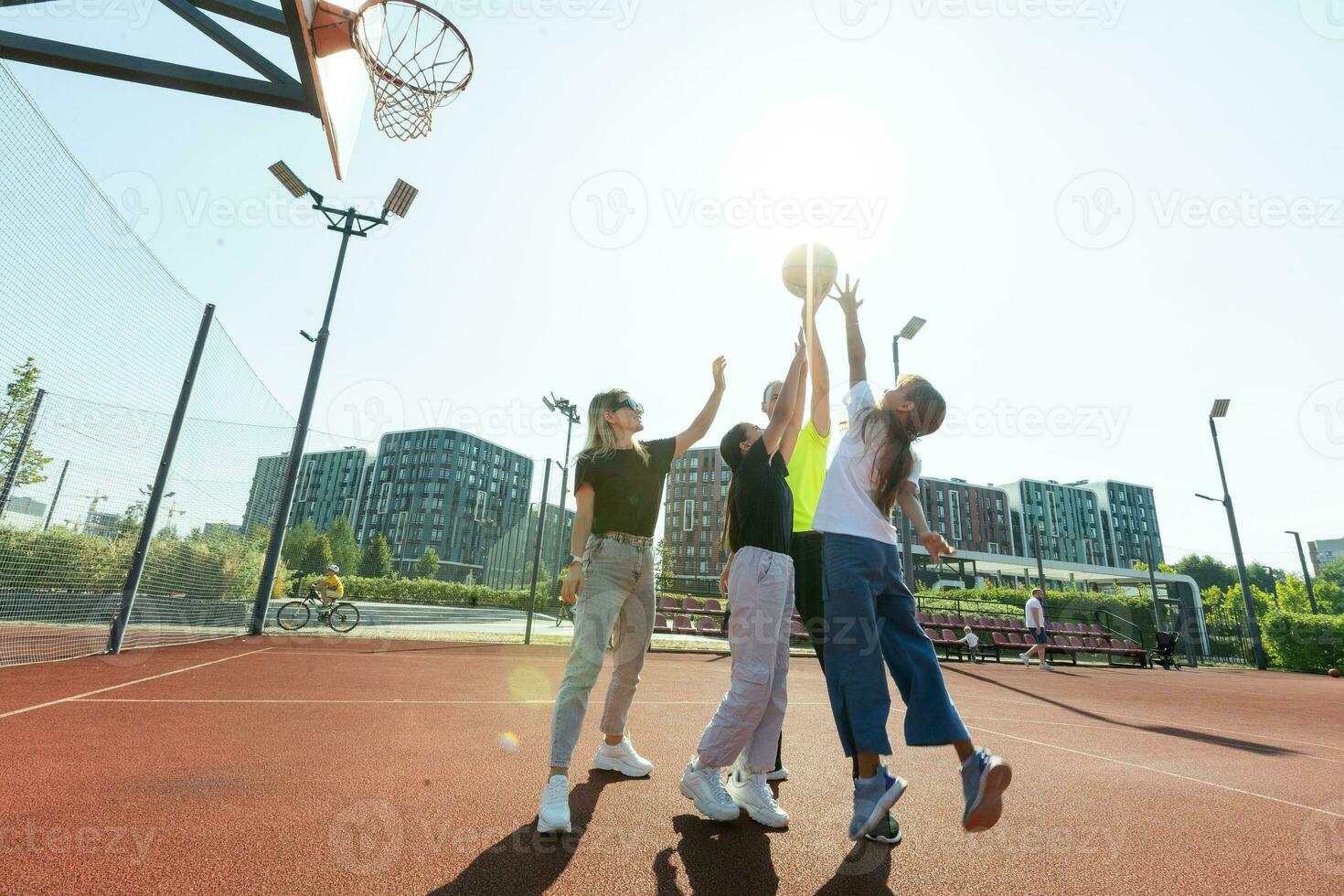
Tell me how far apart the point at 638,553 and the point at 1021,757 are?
10.8 ft

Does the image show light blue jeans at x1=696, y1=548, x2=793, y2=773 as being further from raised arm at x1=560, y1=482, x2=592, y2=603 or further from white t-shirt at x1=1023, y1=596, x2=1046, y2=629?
white t-shirt at x1=1023, y1=596, x2=1046, y2=629

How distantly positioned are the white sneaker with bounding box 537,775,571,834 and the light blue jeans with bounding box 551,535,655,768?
8 cm

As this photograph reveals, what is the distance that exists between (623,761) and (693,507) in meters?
95.5

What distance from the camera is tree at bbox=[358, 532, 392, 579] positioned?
73.4m

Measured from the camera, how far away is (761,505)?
3.04 meters

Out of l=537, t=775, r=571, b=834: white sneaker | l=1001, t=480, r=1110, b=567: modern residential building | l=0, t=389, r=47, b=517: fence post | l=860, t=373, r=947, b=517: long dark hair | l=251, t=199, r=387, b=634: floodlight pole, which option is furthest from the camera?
l=1001, t=480, r=1110, b=567: modern residential building

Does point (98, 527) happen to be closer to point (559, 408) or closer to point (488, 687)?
point (488, 687)

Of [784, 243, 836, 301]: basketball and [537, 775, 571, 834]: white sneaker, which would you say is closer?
[537, 775, 571, 834]: white sneaker

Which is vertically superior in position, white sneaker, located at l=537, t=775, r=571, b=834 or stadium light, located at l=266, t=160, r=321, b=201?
stadium light, located at l=266, t=160, r=321, b=201

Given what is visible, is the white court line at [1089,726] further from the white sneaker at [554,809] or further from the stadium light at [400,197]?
the stadium light at [400,197]

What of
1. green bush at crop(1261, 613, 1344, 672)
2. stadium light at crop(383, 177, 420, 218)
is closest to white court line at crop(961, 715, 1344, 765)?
stadium light at crop(383, 177, 420, 218)

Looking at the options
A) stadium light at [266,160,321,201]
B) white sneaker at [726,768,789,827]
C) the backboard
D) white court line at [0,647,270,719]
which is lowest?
white court line at [0,647,270,719]

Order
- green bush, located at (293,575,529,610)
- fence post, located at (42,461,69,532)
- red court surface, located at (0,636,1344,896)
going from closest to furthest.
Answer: red court surface, located at (0,636,1344,896) < fence post, located at (42,461,69,532) < green bush, located at (293,575,529,610)

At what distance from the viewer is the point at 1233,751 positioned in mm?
5090
